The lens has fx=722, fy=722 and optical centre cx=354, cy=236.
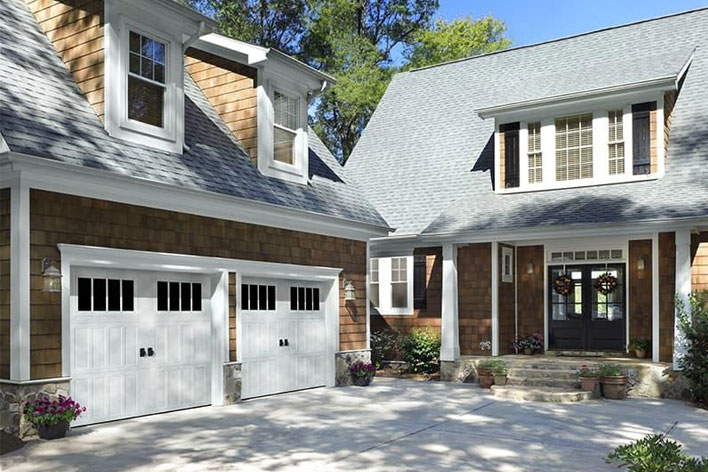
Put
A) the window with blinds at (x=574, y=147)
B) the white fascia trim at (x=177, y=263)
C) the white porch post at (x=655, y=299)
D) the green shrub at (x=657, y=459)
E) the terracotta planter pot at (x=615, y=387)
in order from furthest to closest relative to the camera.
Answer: the window with blinds at (x=574, y=147), the white porch post at (x=655, y=299), the terracotta planter pot at (x=615, y=387), the white fascia trim at (x=177, y=263), the green shrub at (x=657, y=459)

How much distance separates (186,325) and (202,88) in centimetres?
484

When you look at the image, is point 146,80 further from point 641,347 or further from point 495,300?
point 641,347

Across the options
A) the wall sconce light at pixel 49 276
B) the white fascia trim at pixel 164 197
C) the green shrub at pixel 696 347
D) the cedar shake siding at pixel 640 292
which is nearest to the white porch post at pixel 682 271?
→ the green shrub at pixel 696 347

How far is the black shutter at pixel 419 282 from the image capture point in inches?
632

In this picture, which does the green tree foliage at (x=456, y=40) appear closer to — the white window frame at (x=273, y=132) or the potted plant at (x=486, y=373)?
the white window frame at (x=273, y=132)

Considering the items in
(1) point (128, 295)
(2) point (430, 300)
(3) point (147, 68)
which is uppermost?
(3) point (147, 68)

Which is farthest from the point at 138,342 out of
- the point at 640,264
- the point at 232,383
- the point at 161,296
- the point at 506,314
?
the point at 640,264

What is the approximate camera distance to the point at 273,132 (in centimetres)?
1266

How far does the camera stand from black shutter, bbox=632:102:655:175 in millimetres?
13836

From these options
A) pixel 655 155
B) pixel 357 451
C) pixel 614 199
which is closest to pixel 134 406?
pixel 357 451

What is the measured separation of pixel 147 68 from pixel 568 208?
8.19 meters

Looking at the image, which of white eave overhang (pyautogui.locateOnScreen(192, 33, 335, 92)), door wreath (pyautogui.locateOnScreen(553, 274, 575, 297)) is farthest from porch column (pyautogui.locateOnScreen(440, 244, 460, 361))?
white eave overhang (pyautogui.locateOnScreen(192, 33, 335, 92))

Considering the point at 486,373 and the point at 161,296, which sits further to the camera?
the point at 486,373

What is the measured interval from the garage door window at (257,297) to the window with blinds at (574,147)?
6.60m
